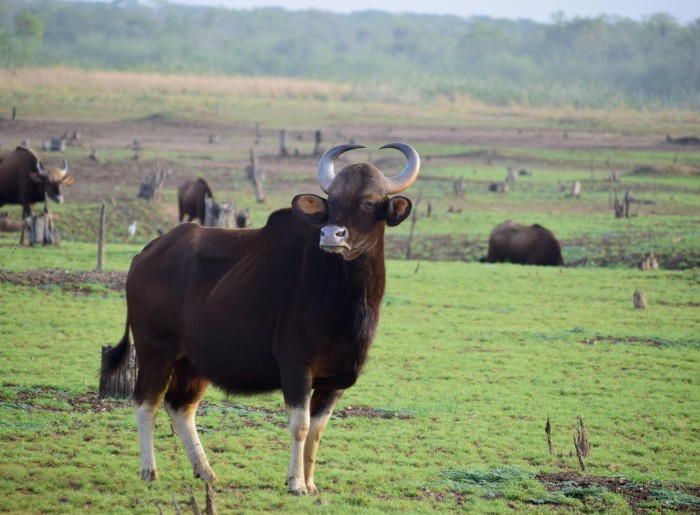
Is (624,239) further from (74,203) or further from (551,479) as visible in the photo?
(551,479)

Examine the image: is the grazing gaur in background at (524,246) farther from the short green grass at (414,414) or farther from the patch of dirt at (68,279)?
the patch of dirt at (68,279)

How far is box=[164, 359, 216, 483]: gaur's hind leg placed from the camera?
8117 millimetres

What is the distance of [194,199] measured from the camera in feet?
79.0

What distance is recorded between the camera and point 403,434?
977 centimetres

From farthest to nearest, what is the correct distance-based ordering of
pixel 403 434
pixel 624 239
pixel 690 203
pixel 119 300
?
1. pixel 690 203
2. pixel 624 239
3. pixel 119 300
4. pixel 403 434

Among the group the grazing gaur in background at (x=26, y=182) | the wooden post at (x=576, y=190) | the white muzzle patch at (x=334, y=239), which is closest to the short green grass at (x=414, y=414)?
the white muzzle patch at (x=334, y=239)

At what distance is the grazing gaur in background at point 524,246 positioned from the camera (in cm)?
2316

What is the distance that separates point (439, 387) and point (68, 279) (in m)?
7.84

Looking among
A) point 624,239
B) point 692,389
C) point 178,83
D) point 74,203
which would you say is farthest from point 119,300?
point 178,83

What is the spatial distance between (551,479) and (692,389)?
4202 millimetres

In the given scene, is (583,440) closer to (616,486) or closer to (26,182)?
(616,486)

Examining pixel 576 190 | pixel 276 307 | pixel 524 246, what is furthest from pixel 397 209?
pixel 576 190

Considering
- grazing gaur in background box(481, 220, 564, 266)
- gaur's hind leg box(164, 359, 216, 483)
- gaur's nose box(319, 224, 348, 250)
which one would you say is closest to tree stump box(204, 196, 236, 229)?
grazing gaur in background box(481, 220, 564, 266)

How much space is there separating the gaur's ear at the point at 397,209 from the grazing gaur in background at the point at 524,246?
15.9m
